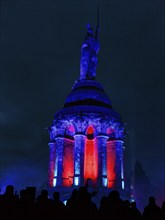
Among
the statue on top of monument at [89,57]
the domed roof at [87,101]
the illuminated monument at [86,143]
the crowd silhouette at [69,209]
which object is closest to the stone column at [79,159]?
the illuminated monument at [86,143]

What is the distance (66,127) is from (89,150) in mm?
4404

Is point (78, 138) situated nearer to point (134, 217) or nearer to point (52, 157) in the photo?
point (52, 157)

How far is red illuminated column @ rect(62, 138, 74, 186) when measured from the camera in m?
41.7

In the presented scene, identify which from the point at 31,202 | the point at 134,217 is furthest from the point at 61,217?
the point at 134,217

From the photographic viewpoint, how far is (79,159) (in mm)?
40875

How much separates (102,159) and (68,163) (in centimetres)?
487

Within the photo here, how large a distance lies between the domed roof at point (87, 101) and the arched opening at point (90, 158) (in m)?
2.51

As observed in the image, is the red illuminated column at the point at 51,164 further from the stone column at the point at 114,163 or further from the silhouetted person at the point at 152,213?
the silhouetted person at the point at 152,213

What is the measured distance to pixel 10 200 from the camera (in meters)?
11.6

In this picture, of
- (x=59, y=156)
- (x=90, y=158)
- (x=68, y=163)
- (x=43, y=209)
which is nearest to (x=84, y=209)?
(x=43, y=209)

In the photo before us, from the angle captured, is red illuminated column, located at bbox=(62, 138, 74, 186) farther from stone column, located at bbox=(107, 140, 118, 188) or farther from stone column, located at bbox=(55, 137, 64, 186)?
stone column, located at bbox=(107, 140, 118, 188)

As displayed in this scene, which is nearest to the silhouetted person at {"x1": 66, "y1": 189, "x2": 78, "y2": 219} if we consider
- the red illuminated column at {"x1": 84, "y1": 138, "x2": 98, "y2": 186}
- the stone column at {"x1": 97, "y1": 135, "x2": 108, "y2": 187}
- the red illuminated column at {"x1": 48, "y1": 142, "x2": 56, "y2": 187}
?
the stone column at {"x1": 97, "y1": 135, "x2": 108, "y2": 187}

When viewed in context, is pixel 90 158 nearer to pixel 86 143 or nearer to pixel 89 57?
pixel 86 143

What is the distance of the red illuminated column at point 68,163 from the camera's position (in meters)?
41.7
